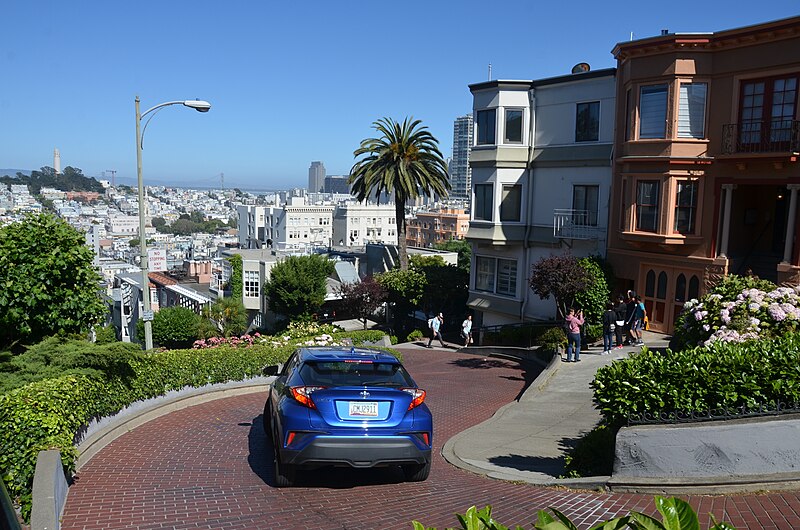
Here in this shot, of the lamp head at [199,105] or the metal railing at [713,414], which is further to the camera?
the lamp head at [199,105]

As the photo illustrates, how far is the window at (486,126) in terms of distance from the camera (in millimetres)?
28797

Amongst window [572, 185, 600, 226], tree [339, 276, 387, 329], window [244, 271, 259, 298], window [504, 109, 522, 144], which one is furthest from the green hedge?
window [244, 271, 259, 298]

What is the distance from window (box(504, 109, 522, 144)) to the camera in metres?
28.4

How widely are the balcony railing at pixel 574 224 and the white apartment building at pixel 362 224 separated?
11937 cm

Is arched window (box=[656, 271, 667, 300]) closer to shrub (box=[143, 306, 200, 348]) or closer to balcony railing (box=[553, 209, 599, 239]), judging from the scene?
balcony railing (box=[553, 209, 599, 239])

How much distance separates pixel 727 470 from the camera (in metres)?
7.00

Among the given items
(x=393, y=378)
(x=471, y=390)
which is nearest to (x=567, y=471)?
(x=393, y=378)

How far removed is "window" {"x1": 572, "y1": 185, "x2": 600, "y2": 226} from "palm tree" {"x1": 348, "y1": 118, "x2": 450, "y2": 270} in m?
11.7

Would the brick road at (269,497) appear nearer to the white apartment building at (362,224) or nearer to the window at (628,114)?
the window at (628,114)

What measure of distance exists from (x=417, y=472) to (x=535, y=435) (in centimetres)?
362

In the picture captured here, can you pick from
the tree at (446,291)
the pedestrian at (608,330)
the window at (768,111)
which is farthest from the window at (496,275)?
the window at (768,111)

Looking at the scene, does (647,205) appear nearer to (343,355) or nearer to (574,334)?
(574,334)

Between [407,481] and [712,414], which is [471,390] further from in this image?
[712,414]

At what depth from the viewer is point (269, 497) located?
7824 mm
